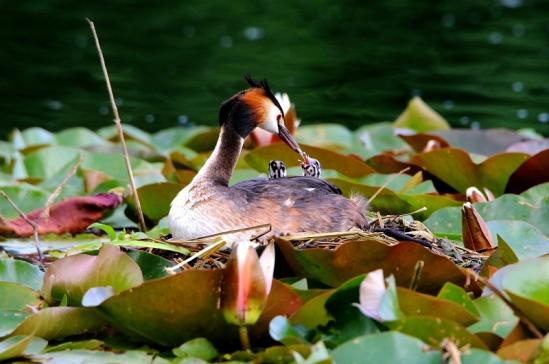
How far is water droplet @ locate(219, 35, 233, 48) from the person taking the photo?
42.8 ft

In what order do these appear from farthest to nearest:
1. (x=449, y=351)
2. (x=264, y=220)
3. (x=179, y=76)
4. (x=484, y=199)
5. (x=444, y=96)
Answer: (x=179, y=76) < (x=444, y=96) < (x=484, y=199) < (x=264, y=220) < (x=449, y=351)

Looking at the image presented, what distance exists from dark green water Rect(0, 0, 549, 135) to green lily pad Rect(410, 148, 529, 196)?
3.29 m

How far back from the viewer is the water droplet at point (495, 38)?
517 inches

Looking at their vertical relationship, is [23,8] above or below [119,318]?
above

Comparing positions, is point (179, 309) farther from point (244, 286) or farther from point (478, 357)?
point (478, 357)

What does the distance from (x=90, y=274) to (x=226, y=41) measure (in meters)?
9.43

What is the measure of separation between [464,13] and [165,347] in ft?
39.1

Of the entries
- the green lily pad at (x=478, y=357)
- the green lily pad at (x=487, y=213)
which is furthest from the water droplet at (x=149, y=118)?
the green lily pad at (x=478, y=357)

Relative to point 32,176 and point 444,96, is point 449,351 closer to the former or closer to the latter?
point 32,176

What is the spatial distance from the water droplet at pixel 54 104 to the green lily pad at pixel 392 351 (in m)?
7.56

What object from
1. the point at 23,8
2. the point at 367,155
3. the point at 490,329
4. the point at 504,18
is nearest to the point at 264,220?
the point at 490,329

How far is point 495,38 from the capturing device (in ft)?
43.6

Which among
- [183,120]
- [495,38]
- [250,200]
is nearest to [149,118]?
[183,120]

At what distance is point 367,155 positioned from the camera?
7105mm
